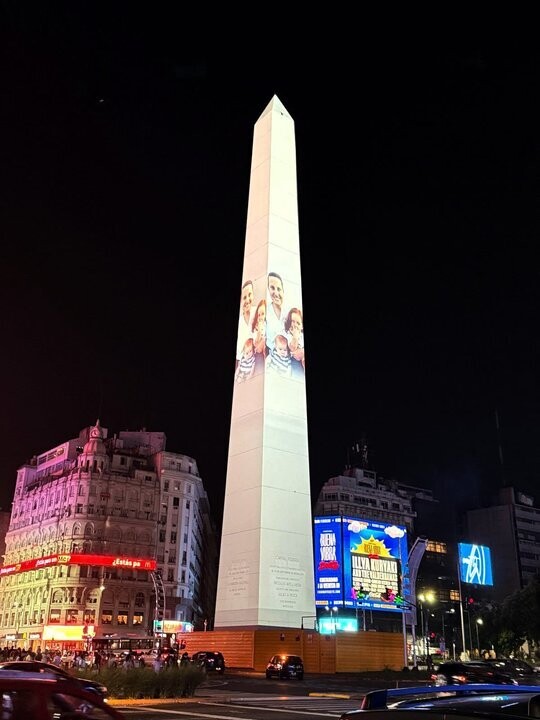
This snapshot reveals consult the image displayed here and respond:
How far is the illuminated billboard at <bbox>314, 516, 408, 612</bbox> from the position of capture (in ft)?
238

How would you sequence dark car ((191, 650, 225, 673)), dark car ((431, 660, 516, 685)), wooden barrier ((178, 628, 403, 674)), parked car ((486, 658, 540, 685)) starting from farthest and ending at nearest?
wooden barrier ((178, 628, 403, 674)) → dark car ((191, 650, 225, 673)) → parked car ((486, 658, 540, 685)) → dark car ((431, 660, 516, 685))

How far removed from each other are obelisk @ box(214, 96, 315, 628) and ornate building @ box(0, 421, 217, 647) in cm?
4628

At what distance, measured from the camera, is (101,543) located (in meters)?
94.1

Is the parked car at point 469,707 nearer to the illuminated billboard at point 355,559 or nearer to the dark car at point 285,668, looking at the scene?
the dark car at point 285,668

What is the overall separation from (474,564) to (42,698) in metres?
82.0

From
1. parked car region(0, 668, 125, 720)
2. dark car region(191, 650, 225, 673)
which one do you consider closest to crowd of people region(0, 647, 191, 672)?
dark car region(191, 650, 225, 673)

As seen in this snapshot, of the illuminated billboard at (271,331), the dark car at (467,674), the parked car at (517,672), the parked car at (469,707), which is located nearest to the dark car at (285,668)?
the parked car at (517,672)

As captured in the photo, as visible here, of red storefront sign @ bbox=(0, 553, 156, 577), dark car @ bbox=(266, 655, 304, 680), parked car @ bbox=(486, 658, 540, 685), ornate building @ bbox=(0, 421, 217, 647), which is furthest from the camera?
ornate building @ bbox=(0, 421, 217, 647)

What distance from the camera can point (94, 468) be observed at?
9838cm

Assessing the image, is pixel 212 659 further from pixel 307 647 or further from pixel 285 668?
pixel 307 647

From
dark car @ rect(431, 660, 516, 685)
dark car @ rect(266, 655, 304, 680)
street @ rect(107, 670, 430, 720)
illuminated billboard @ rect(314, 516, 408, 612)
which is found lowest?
street @ rect(107, 670, 430, 720)

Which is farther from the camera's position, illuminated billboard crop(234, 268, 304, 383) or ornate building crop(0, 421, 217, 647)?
ornate building crop(0, 421, 217, 647)

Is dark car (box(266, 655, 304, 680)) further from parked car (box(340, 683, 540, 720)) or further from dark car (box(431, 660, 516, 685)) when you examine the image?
parked car (box(340, 683, 540, 720))

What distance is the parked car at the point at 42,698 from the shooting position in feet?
13.3
